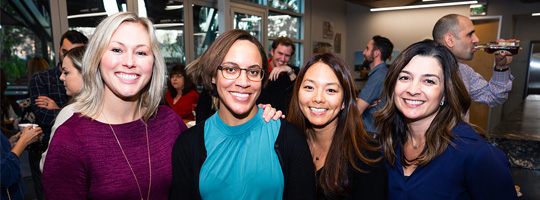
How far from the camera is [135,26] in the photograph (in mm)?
1193

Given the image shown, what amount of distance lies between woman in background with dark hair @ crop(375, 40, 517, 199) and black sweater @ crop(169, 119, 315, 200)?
0.45 metres

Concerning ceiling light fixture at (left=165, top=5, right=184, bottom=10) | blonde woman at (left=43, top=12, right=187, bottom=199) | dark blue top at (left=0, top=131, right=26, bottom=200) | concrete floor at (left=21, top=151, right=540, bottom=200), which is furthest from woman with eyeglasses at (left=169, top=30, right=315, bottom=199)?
ceiling light fixture at (left=165, top=5, right=184, bottom=10)

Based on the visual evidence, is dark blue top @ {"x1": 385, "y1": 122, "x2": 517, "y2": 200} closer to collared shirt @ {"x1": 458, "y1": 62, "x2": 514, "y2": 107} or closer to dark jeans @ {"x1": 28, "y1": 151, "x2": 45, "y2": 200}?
collared shirt @ {"x1": 458, "y1": 62, "x2": 514, "y2": 107}

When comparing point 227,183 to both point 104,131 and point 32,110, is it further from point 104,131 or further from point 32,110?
point 32,110

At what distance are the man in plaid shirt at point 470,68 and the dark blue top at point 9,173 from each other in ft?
9.86

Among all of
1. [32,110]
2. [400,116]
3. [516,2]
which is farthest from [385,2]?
[32,110]

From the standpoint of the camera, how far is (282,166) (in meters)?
1.22

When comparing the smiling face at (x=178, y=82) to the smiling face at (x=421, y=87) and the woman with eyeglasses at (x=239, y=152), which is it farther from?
the smiling face at (x=421, y=87)

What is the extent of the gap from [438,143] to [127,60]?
1304 millimetres

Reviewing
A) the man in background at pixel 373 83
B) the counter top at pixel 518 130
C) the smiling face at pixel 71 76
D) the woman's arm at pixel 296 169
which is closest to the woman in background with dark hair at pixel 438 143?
the woman's arm at pixel 296 169

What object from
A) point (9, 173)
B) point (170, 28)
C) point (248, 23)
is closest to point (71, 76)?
point (9, 173)

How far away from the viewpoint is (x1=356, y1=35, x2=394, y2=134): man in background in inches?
125

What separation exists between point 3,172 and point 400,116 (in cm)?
206

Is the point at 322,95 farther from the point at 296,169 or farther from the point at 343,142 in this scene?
the point at 296,169
